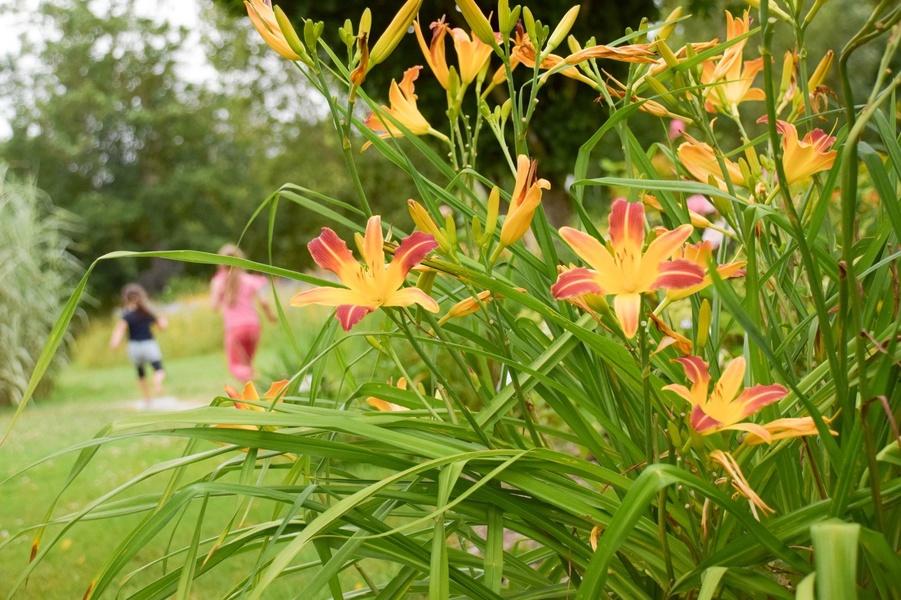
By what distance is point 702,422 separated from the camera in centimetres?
82

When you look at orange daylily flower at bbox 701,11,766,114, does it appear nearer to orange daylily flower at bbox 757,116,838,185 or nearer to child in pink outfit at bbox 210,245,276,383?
orange daylily flower at bbox 757,116,838,185

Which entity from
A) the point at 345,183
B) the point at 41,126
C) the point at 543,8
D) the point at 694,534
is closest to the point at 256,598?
the point at 694,534

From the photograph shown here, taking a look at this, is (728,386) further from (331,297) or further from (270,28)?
(270,28)

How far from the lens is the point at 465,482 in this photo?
3.31 feet

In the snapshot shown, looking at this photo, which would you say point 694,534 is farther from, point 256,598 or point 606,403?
point 256,598

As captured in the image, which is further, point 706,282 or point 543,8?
point 543,8

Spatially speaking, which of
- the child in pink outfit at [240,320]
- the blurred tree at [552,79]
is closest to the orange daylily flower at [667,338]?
the blurred tree at [552,79]

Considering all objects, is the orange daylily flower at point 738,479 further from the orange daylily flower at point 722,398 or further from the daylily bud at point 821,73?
the daylily bud at point 821,73

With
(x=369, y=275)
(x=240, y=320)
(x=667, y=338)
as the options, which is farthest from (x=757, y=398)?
(x=240, y=320)

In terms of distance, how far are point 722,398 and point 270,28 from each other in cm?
69

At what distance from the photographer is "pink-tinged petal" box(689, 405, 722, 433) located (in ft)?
2.68

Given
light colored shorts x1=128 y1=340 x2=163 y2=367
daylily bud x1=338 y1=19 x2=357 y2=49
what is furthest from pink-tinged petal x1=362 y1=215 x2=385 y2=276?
light colored shorts x1=128 y1=340 x2=163 y2=367

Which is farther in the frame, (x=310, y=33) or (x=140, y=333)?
(x=140, y=333)

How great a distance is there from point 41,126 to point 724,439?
104 ft
